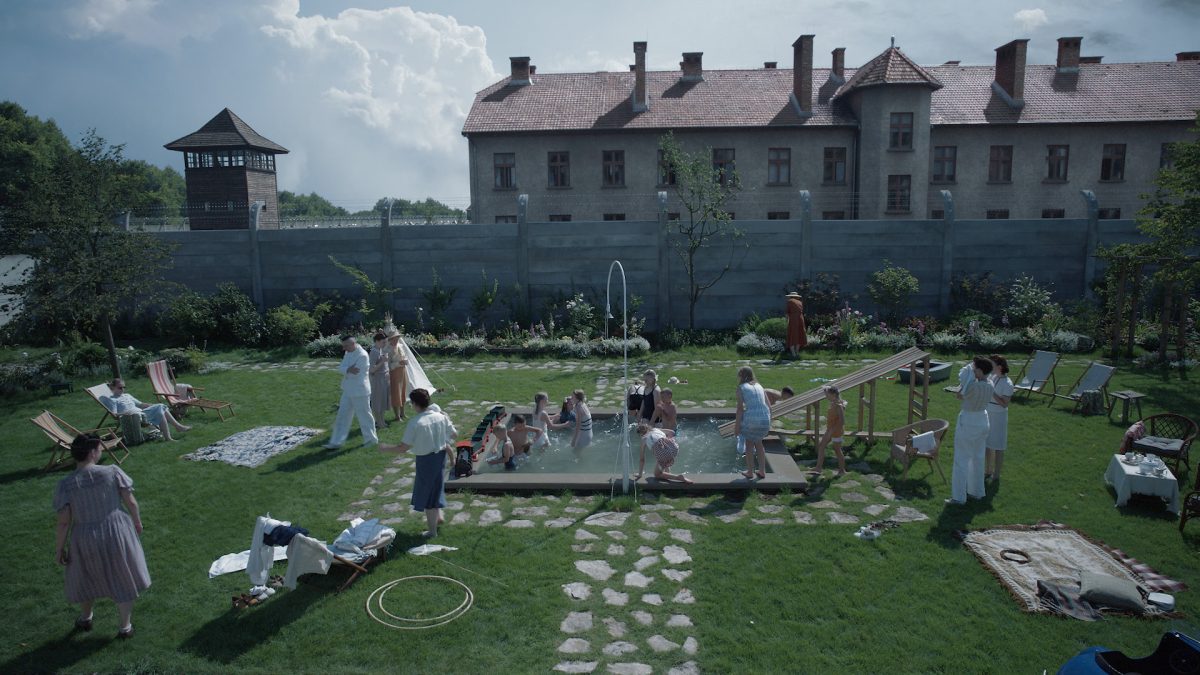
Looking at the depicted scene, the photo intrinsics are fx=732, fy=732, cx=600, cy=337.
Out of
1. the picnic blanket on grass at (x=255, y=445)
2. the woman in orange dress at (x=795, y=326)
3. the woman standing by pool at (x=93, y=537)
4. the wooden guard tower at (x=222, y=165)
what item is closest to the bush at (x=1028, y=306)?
the woman in orange dress at (x=795, y=326)

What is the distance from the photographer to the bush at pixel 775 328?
17.9 meters

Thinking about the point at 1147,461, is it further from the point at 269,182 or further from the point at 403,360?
the point at 269,182

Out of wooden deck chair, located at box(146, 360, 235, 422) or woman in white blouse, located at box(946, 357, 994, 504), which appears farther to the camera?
wooden deck chair, located at box(146, 360, 235, 422)

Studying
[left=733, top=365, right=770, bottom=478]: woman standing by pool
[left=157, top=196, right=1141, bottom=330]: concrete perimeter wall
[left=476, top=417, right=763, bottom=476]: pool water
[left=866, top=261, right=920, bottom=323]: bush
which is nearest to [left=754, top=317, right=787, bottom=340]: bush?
[left=157, top=196, right=1141, bottom=330]: concrete perimeter wall

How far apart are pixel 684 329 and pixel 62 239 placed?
550 inches

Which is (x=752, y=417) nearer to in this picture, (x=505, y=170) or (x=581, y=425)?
(x=581, y=425)

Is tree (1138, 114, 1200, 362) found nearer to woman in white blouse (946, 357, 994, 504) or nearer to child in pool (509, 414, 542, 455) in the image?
woman in white blouse (946, 357, 994, 504)

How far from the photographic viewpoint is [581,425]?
37.2 feet

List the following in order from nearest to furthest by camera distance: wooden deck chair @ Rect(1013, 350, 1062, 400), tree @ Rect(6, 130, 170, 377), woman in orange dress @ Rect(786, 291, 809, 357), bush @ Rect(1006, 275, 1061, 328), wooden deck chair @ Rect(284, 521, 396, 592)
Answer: wooden deck chair @ Rect(284, 521, 396, 592), wooden deck chair @ Rect(1013, 350, 1062, 400), tree @ Rect(6, 130, 170, 377), woman in orange dress @ Rect(786, 291, 809, 357), bush @ Rect(1006, 275, 1061, 328)

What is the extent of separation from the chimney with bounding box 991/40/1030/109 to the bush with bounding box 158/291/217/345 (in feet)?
99.6

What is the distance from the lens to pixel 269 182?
4278 cm

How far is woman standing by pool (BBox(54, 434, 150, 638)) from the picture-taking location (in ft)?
19.9

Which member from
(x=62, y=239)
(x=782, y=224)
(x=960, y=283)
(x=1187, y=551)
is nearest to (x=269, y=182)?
(x=62, y=239)

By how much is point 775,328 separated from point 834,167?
14462 millimetres
